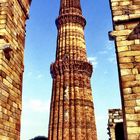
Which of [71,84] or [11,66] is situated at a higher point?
[71,84]

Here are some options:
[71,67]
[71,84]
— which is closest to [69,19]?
[71,67]

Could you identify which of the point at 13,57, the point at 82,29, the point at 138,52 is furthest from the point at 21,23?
the point at 82,29

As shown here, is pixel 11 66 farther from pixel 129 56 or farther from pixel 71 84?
pixel 71 84

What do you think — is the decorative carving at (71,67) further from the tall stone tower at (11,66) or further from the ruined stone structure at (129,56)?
the ruined stone structure at (129,56)

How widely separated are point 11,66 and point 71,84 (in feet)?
38.8

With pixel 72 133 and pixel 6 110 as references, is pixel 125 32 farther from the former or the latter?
pixel 72 133

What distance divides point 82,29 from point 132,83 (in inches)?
605

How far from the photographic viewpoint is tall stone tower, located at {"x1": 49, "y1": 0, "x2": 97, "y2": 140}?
1714 centimetres

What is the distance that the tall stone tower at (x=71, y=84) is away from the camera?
17.1 meters

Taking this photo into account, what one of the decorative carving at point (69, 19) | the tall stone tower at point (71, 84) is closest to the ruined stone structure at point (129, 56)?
the tall stone tower at point (71, 84)

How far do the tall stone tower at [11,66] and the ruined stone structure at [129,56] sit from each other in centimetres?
252

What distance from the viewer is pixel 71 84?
1841 cm

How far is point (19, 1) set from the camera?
7680 millimetres

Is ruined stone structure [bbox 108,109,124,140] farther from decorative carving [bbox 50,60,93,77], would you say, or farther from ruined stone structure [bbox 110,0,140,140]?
decorative carving [bbox 50,60,93,77]
